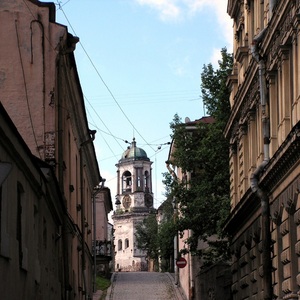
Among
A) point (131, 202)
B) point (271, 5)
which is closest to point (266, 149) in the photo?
point (271, 5)

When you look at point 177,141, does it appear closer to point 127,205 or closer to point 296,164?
point 296,164

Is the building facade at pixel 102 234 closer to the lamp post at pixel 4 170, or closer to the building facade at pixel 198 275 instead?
the building facade at pixel 198 275

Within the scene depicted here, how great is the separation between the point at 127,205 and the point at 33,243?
115m

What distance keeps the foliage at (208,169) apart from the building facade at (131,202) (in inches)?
3430

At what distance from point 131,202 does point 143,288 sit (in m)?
81.3

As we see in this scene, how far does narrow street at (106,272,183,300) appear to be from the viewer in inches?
1804

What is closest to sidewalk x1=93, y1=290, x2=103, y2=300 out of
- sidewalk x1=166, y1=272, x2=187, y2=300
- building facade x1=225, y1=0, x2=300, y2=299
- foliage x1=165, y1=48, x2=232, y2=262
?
sidewalk x1=166, y1=272, x2=187, y2=300

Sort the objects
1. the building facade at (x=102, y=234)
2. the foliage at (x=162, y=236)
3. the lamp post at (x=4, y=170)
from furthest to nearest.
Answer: the building facade at (x=102, y=234) < the foliage at (x=162, y=236) < the lamp post at (x=4, y=170)

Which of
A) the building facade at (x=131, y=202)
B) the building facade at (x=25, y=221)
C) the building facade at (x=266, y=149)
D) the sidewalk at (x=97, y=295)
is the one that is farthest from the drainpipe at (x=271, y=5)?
the building facade at (x=131, y=202)

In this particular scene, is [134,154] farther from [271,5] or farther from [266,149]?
[271,5]

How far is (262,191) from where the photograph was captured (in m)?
22.7

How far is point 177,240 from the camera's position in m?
50.1

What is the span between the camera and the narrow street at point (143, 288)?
150ft

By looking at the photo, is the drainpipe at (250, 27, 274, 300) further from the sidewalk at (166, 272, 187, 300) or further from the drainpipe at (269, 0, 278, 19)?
the sidewalk at (166, 272, 187, 300)
